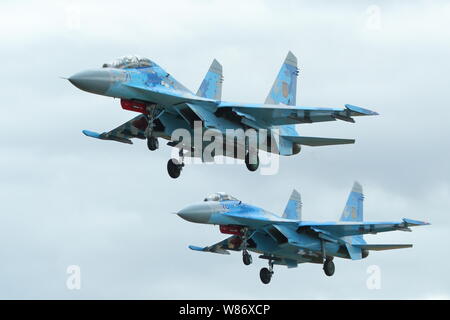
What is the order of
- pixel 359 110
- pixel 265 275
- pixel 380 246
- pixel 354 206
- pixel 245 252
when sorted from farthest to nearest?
pixel 354 206 < pixel 265 275 < pixel 380 246 < pixel 245 252 < pixel 359 110

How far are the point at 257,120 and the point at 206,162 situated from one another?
3.01m

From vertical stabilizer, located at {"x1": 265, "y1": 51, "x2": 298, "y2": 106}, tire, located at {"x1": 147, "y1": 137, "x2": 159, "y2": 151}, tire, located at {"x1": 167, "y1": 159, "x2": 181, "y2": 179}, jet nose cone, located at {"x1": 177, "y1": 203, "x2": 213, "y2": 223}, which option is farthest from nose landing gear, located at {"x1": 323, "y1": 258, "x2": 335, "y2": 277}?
tire, located at {"x1": 147, "y1": 137, "x2": 159, "y2": 151}

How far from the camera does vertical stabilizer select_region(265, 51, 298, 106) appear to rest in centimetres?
6153

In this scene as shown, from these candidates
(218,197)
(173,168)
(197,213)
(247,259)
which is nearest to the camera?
(173,168)

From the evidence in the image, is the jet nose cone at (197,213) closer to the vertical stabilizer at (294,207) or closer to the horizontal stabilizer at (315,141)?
the vertical stabilizer at (294,207)

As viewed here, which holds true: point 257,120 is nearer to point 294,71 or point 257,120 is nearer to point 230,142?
point 230,142

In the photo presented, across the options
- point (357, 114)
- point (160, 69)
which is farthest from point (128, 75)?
point (357, 114)

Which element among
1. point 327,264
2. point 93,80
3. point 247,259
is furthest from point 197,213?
point 93,80

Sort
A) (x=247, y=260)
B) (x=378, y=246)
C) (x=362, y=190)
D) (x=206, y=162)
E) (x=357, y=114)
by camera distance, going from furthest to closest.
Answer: (x=362, y=190) → (x=378, y=246) → (x=247, y=260) → (x=206, y=162) → (x=357, y=114)

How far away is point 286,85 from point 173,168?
880cm

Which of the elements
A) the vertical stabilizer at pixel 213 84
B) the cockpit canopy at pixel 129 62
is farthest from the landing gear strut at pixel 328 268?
the cockpit canopy at pixel 129 62

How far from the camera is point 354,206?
72.8 meters

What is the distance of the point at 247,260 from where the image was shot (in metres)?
63.0

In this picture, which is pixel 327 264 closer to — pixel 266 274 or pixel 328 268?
pixel 328 268
